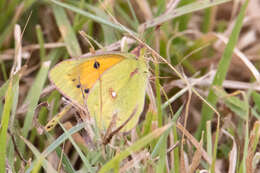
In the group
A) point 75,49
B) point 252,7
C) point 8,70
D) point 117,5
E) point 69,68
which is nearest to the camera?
point 69,68

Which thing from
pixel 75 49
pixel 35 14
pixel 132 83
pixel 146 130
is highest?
pixel 35 14

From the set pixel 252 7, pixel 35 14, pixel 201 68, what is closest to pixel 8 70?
pixel 35 14

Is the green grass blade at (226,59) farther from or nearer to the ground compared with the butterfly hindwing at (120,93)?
nearer to the ground

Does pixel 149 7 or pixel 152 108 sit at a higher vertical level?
pixel 149 7

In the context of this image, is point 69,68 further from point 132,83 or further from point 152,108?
point 152,108

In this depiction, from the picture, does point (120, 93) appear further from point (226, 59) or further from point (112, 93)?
point (226, 59)

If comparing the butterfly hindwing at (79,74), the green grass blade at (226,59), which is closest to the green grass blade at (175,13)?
the green grass blade at (226,59)

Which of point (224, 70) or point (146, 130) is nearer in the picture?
point (146, 130)

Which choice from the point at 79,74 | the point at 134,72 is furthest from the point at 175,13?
the point at 79,74

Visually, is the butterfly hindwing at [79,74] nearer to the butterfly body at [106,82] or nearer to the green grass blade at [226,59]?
the butterfly body at [106,82]
